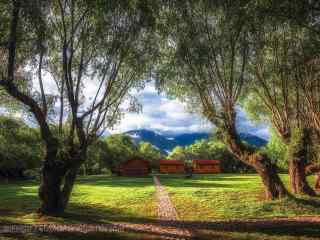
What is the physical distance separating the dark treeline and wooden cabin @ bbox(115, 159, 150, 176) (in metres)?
49.9

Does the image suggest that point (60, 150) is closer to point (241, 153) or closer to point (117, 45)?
point (117, 45)

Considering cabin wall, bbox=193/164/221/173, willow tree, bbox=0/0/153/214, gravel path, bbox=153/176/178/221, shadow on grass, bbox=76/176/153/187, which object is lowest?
gravel path, bbox=153/176/178/221

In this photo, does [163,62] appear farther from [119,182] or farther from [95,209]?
[119,182]

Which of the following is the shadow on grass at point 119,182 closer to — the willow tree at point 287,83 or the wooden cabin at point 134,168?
the willow tree at point 287,83

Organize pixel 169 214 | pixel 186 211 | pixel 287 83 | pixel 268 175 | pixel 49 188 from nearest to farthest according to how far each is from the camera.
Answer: pixel 49 188, pixel 169 214, pixel 186 211, pixel 268 175, pixel 287 83

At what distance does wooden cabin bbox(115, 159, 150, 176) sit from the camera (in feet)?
251

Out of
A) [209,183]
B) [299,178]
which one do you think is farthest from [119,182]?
[299,178]

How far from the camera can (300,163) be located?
28312mm

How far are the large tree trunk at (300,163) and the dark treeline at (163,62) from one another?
0.28 ft

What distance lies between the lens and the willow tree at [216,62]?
24062mm

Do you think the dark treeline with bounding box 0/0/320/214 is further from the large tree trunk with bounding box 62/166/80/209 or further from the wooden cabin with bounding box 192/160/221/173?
the wooden cabin with bounding box 192/160/221/173

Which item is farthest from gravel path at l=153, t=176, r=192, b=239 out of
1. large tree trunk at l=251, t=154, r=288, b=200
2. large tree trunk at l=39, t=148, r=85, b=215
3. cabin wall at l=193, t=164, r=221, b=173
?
cabin wall at l=193, t=164, r=221, b=173

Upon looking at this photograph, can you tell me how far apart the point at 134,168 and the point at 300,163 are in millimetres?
52052

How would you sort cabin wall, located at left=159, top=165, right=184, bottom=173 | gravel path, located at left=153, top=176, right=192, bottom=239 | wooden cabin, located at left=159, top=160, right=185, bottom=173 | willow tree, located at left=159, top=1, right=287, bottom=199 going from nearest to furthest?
gravel path, located at left=153, top=176, right=192, bottom=239
willow tree, located at left=159, top=1, right=287, bottom=199
cabin wall, located at left=159, top=165, right=184, bottom=173
wooden cabin, located at left=159, top=160, right=185, bottom=173
